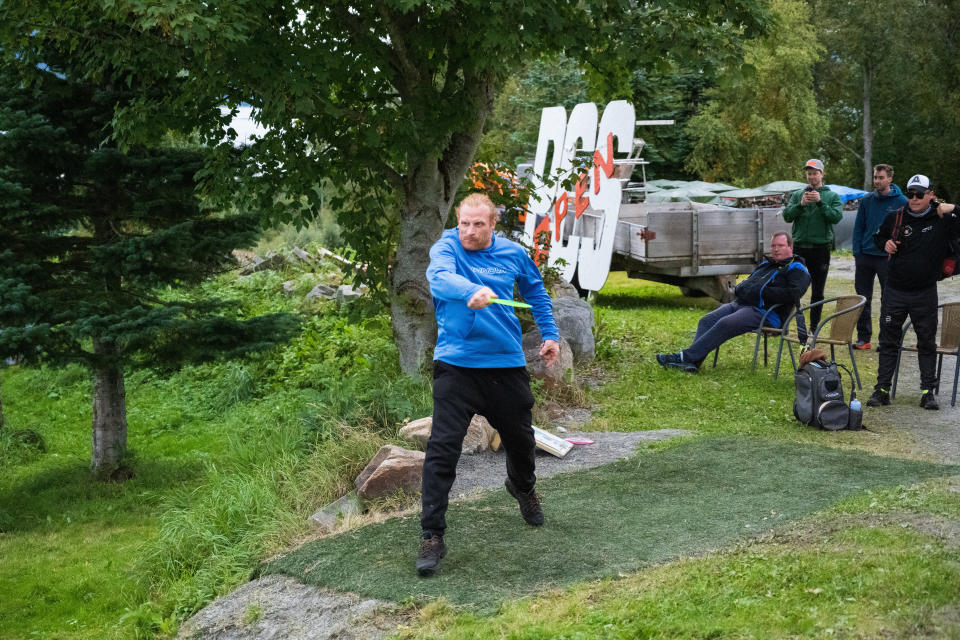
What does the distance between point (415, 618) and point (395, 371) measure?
5.24 metres

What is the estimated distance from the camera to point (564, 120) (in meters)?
17.2

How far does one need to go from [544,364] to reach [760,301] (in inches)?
99.5

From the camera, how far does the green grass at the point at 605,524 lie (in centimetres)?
480

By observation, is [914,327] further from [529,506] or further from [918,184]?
[529,506]

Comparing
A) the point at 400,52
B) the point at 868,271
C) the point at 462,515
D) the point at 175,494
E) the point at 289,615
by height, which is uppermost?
the point at 400,52

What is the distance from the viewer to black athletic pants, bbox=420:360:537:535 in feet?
15.7

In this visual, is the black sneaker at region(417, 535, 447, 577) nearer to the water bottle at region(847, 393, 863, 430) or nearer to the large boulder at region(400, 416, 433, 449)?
the large boulder at region(400, 416, 433, 449)

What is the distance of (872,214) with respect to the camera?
34.6 ft

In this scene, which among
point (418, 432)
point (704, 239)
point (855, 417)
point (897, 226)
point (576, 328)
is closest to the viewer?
point (418, 432)

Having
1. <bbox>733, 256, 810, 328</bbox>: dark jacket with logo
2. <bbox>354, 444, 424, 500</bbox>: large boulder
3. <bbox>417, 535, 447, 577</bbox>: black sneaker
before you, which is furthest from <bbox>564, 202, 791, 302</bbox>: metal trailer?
<bbox>417, 535, 447, 577</bbox>: black sneaker

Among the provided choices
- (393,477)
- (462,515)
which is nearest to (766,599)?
(462,515)

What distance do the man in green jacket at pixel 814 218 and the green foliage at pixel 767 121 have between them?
945 inches

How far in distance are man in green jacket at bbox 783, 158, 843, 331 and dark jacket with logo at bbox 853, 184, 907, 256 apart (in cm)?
25

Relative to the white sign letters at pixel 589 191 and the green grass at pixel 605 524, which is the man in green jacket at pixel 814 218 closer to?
the white sign letters at pixel 589 191
